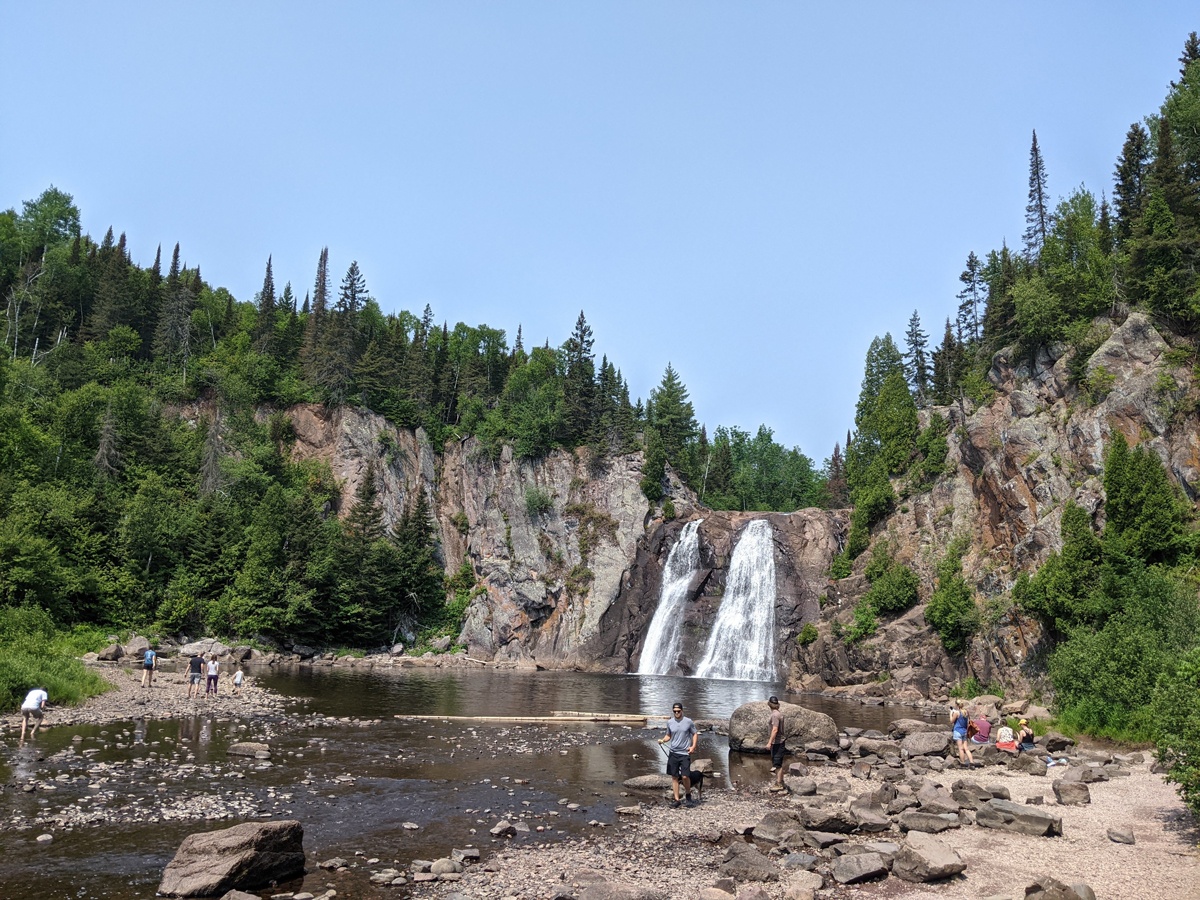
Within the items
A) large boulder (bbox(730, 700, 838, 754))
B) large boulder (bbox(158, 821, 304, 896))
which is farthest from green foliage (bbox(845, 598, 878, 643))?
large boulder (bbox(158, 821, 304, 896))

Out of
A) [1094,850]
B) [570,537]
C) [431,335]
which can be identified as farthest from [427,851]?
[431,335]

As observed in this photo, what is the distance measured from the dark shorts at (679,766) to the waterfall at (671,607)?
44.9 metres

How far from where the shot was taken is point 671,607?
6700 centimetres

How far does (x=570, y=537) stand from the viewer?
7862cm

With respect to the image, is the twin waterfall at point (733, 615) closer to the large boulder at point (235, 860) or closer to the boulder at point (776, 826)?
Answer: the boulder at point (776, 826)

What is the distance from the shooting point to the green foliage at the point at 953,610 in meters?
45.9

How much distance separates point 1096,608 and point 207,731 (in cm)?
3806

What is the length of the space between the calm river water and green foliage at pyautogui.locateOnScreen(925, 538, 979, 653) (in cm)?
1393

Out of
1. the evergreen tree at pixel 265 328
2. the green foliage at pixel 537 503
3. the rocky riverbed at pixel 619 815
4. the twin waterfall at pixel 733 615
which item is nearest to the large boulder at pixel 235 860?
the rocky riverbed at pixel 619 815

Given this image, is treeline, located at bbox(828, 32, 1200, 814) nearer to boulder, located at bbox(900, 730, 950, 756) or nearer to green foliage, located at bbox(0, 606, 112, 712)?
boulder, located at bbox(900, 730, 950, 756)

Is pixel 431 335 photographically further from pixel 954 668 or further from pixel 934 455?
pixel 954 668

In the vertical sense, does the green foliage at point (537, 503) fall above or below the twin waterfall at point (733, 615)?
above

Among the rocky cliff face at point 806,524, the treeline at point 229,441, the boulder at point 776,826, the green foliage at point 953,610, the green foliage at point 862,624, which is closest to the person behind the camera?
the boulder at point 776,826

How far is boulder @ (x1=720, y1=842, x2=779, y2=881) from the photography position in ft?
42.7
